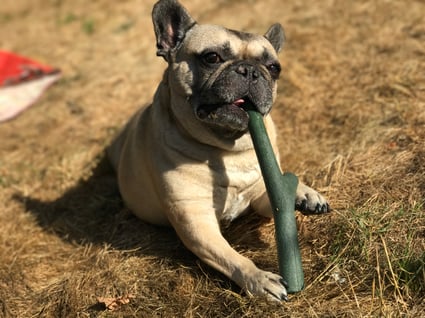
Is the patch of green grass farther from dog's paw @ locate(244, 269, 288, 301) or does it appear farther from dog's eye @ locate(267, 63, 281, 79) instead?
dog's eye @ locate(267, 63, 281, 79)

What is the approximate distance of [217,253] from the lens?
3.08 metres

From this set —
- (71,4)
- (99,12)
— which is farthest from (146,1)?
(71,4)

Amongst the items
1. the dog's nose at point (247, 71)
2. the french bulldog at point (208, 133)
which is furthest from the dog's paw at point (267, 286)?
the dog's nose at point (247, 71)

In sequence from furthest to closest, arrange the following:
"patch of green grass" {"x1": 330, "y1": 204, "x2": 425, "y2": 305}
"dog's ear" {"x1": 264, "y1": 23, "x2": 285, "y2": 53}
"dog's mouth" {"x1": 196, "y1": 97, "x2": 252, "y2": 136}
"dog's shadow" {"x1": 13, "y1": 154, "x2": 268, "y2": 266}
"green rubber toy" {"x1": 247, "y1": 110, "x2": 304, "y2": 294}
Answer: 1. "dog's ear" {"x1": 264, "y1": 23, "x2": 285, "y2": 53}
2. "dog's shadow" {"x1": 13, "y1": 154, "x2": 268, "y2": 266}
3. "dog's mouth" {"x1": 196, "y1": 97, "x2": 252, "y2": 136}
4. "green rubber toy" {"x1": 247, "y1": 110, "x2": 304, "y2": 294}
5. "patch of green grass" {"x1": 330, "y1": 204, "x2": 425, "y2": 305}

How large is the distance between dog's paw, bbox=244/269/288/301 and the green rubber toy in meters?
0.05

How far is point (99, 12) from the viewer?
907 cm

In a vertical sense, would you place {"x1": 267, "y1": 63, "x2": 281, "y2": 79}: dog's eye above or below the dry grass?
above

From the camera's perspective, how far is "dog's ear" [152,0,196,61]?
3498mm

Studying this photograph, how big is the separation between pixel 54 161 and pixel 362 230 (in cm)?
332

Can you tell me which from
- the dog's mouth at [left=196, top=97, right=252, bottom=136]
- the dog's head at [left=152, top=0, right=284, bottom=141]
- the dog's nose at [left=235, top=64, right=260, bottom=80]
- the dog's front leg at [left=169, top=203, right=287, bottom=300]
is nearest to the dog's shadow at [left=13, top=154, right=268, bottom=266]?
the dog's front leg at [left=169, top=203, right=287, bottom=300]

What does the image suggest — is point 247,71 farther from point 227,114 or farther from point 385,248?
point 385,248

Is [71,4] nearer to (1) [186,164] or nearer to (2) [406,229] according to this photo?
(1) [186,164]

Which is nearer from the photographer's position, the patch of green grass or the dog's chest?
the patch of green grass

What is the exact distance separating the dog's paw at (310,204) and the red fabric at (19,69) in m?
4.79
